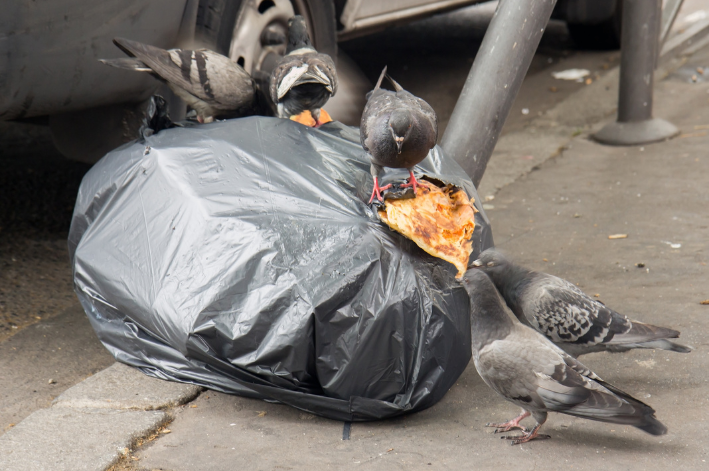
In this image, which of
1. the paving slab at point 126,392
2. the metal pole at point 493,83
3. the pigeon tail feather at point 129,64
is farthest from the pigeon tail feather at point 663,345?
the pigeon tail feather at point 129,64

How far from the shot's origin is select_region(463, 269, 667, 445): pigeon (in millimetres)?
2064

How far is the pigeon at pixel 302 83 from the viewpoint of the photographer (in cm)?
318

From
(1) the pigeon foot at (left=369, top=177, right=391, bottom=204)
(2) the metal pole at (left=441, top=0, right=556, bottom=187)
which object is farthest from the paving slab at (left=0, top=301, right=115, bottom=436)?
(2) the metal pole at (left=441, top=0, right=556, bottom=187)

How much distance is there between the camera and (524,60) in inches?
→ 135

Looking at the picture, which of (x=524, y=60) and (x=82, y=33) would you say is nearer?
(x=82, y=33)

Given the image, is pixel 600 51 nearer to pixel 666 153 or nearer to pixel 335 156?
pixel 666 153

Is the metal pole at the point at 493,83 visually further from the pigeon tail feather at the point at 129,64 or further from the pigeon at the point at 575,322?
the pigeon tail feather at the point at 129,64

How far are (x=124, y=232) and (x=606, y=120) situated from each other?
14.5 ft

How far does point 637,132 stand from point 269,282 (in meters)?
3.89

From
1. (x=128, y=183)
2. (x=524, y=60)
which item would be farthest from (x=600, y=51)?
(x=128, y=183)

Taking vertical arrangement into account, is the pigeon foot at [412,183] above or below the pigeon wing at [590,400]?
above

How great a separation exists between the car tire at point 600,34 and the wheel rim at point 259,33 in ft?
14.6

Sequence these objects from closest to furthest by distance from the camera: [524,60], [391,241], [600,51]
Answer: [391,241] < [524,60] < [600,51]

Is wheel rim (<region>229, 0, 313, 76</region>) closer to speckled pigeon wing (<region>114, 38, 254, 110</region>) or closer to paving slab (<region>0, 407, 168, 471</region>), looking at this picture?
speckled pigeon wing (<region>114, 38, 254, 110</region>)
